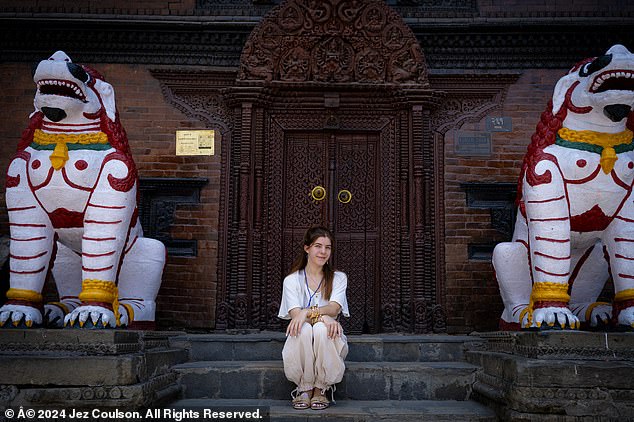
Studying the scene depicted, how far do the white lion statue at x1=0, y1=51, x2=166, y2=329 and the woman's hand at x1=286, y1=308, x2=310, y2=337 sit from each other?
4.26ft

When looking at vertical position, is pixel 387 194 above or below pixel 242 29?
below

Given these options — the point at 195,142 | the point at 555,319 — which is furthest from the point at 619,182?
the point at 195,142

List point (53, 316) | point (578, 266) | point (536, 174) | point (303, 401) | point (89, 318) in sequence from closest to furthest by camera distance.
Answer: point (303, 401) → point (89, 318) → point (536, 174) → point (53, 316) → point (578, 266)

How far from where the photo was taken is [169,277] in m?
6.45

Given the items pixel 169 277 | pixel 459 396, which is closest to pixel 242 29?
pixel 169 277

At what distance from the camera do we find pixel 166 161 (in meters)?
6.64

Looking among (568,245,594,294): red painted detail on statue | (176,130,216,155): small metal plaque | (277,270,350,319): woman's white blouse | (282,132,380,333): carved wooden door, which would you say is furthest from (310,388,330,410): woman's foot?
(176,130,216,155): small metal plaque

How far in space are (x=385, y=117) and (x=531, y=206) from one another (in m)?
2.65

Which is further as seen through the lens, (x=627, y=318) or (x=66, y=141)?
(x=66, y=141)

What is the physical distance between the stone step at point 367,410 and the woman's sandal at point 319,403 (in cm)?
4

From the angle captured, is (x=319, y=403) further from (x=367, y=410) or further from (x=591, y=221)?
(x=591, y=221)

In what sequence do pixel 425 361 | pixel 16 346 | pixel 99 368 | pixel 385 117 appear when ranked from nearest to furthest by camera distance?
pixel 99 368 < pixel 16 346 < pixel 425 361 < pixel 385 117

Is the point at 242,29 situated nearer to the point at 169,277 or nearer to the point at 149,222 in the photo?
the point at 149,222

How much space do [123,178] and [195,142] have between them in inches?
90.2
